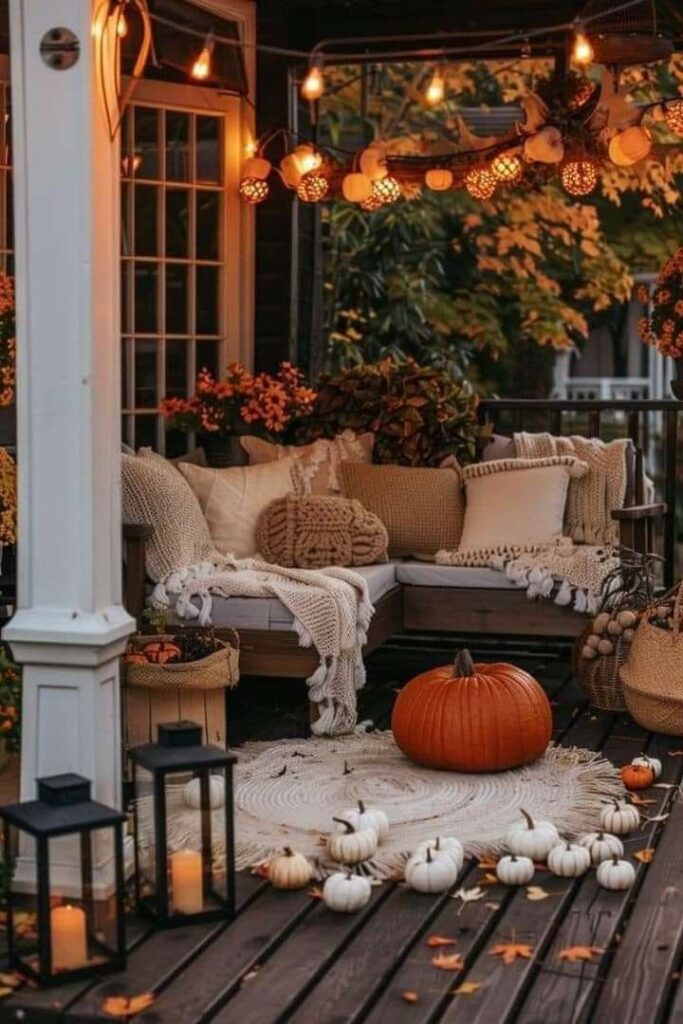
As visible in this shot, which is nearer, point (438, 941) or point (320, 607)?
point (438, 941)

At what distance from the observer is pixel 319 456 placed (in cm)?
680

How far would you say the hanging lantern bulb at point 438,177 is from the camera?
24.0ft

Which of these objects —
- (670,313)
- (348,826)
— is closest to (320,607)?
(348,826)

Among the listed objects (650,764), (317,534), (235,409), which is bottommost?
(650,764)

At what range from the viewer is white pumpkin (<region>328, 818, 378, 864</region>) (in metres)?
4.03

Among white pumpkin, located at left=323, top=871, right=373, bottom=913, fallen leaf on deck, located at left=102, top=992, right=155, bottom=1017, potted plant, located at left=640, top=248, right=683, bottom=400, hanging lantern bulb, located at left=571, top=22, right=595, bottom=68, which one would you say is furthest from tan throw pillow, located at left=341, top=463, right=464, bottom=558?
fallen leaf on deck, located at left=102, top=992, right=155, bottom=1017

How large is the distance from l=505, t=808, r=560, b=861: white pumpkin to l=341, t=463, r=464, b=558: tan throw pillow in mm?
2493

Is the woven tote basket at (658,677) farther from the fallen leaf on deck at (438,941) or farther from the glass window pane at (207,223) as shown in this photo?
the glass window pane at (207,223)

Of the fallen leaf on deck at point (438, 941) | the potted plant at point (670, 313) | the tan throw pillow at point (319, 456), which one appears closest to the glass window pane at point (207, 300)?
the tan throw pillow at point (319, 456)

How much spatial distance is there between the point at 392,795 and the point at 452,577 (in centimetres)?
165

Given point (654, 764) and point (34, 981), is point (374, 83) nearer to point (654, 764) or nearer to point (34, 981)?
point (654, 764)

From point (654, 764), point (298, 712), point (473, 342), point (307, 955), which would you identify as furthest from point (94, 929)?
point (473, 342)

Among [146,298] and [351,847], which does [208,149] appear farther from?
[351,847]

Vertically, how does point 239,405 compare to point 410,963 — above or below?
above
